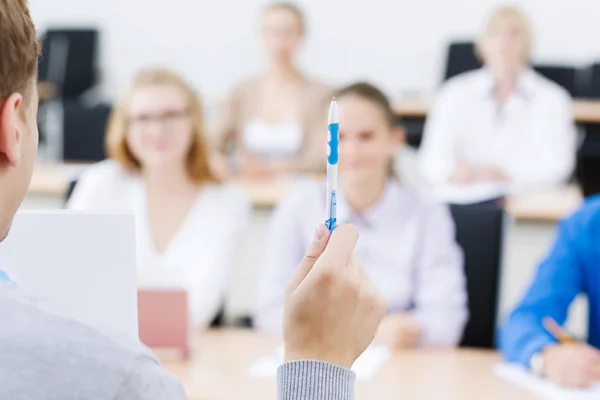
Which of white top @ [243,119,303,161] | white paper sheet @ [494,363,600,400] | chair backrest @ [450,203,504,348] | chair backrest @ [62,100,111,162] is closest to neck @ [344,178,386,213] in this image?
chair backrest @ [450,203,504,348]

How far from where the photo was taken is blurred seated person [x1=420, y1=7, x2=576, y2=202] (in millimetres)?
3924

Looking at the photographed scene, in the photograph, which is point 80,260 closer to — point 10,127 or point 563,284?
point 10,127

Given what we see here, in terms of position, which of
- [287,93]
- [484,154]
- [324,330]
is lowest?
[484,154]

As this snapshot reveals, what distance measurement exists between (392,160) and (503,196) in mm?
964

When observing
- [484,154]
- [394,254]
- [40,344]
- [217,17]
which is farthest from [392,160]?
[217,17]

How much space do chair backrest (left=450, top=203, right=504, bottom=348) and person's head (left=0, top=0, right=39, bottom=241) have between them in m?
1.52

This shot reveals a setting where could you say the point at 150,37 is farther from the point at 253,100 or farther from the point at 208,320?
the point at 208,320

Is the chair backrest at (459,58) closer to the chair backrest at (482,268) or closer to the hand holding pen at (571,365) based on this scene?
the chair backrest at (482,268)

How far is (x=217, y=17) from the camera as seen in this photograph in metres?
6.86

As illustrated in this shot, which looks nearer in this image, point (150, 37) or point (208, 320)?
point (208, 320)

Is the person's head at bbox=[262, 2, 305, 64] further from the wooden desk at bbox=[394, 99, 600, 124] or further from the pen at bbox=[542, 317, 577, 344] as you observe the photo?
the pen at bbox=[542, 317, 577, 344]

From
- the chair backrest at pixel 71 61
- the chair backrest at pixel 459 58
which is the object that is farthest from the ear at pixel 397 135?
the chair backrest at pixel 71 61

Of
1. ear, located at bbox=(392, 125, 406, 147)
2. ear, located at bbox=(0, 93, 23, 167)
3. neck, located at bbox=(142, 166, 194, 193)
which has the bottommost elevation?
neck, located at bbox=(142, 166, 194, 193)

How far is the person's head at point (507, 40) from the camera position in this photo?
4105 millimetres
